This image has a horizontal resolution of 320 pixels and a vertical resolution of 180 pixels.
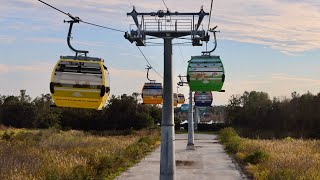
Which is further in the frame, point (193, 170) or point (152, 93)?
point (152, 93)

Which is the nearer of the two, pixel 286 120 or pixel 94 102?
pixel 94 102

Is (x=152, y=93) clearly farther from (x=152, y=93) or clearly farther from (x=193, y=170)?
(x=193, y=170)

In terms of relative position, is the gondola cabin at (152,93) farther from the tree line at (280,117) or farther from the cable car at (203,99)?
the tree line at (280,117)

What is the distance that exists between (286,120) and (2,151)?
50559 mm

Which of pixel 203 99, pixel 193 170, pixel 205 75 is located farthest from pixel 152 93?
pixel 205 75

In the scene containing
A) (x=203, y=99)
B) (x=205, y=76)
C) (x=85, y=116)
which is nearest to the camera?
(x=205, y=76)

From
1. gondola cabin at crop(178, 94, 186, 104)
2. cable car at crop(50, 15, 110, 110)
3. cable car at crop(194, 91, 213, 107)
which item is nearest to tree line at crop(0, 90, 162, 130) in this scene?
gondola cabin at crop(178, 94, 186, 104)

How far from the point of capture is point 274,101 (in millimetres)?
84000

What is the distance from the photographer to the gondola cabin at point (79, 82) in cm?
1321

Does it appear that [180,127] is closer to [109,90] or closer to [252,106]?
[252,106]

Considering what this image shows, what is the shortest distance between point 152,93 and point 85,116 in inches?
1653

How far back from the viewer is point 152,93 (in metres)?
37.8

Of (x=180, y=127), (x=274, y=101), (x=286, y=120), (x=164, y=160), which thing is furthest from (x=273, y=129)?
(x=164, y=160)

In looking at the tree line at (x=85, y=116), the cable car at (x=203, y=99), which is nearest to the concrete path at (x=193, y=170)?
the cable car at (x=203, y=99)
